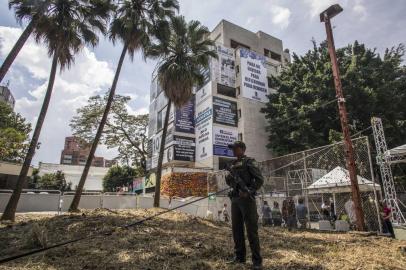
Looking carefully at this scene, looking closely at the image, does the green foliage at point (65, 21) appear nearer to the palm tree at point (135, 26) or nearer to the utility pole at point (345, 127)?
the palm tree at point (135, 26)

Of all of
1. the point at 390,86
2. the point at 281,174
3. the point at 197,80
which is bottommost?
the point at 281,174

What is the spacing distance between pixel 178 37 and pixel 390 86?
60.8 feet

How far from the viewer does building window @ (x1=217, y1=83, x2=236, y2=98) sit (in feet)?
123

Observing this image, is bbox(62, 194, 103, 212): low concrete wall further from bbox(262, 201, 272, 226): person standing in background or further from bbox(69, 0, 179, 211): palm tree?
bbox(262, 201, 272, 226): person standing in background

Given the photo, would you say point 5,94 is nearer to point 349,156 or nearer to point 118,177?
point 118,177

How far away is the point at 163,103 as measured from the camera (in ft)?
136

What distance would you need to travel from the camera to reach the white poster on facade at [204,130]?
1337 inches

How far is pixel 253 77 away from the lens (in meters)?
38.7

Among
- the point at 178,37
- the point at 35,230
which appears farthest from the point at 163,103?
the point at 35,230

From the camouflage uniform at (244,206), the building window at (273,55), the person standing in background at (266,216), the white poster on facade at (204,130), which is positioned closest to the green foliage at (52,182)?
the white poster on facade at (204,130)

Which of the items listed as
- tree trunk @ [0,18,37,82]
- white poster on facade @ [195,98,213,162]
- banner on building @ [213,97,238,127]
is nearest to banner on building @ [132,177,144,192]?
white poster on facade @ [195,98,213,162]

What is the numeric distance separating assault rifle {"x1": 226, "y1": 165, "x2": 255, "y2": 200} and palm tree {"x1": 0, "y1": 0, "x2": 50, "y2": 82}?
987cm

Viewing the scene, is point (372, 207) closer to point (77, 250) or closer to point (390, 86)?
point (77, 250)

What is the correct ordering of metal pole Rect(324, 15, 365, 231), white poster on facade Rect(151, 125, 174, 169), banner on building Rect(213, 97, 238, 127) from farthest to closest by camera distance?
1. white poster on facade Rect(151, 125, 174, 169)
2. banner on building Rect(213, 97, 238, 127)
3. metal pole Rect(324, 15, 365, 231)
